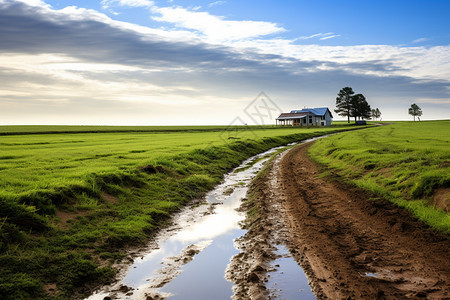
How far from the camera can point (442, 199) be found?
10625 mm

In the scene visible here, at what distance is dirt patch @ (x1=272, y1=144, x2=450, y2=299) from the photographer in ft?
20.4

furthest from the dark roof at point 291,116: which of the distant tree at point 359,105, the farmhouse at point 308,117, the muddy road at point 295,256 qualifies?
the muddy road at point 295,256

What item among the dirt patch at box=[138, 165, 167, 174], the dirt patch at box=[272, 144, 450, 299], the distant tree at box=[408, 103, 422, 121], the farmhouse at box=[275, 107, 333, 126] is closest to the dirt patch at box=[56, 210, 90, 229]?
the dirt patch at box=[138, 165, 167, 174]

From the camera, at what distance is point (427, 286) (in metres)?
6.13

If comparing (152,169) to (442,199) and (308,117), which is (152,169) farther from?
(308,117)

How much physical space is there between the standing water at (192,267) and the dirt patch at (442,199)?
229 inches

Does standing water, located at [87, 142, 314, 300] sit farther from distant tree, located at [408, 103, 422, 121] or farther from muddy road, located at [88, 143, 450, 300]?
distant tree, located at [408, 103, 422, 121]

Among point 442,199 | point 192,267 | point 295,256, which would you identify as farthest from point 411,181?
point 192,267

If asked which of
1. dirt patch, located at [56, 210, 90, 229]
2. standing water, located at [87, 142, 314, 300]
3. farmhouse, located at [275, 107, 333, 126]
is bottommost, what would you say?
standing water, located at [87, 142, 314, 300]

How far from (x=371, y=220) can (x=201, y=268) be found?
583 centimetres

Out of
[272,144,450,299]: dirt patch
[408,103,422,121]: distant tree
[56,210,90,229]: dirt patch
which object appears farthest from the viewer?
[408,103,422,121]: distant tree

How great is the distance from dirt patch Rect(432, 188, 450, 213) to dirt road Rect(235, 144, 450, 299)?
1.05 metres

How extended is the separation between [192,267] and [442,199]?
849cm

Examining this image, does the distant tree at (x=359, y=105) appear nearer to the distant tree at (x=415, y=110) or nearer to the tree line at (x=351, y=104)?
the tree line at (x=351, y=104)
